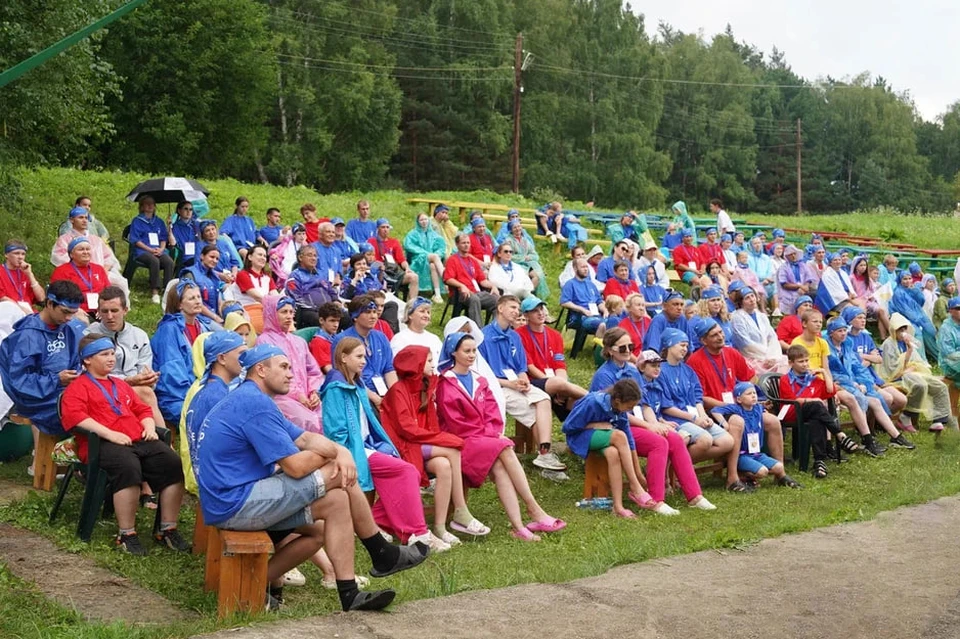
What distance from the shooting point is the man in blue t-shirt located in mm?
5242

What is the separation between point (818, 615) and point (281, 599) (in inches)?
106

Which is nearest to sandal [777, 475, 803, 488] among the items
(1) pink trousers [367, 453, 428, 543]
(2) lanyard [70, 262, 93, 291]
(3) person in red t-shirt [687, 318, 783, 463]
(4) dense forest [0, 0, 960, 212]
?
(3) person in red t-shirt [687, 318, 783, 463]

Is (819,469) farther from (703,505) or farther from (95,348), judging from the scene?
(95,348)

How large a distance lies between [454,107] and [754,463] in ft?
130

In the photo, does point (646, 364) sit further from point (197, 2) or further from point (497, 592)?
point (197, 2)

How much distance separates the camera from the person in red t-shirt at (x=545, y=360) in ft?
31.8

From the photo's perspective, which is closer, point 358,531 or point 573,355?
point 358,531

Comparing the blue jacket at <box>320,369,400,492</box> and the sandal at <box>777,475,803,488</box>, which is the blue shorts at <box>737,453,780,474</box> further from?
the blue jacket at <box>320,369,400,492</box>

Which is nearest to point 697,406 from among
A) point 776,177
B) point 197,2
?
point 197,2

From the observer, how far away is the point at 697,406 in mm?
9453

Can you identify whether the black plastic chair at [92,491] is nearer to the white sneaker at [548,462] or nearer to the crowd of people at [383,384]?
the crowd of people at [383,384]

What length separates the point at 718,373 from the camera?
988 cm

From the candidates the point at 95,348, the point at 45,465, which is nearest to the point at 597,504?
the point at 95,348

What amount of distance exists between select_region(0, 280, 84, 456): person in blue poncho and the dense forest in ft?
21.4
